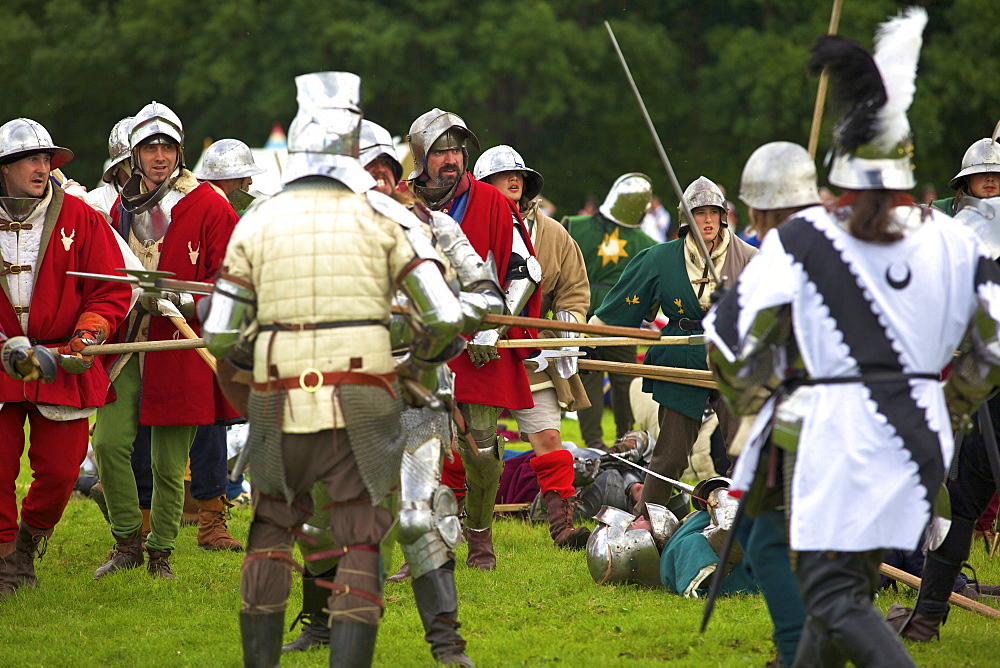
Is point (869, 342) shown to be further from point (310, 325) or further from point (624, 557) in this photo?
point (624, 557)

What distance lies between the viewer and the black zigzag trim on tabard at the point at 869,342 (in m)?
3.40

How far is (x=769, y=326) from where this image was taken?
137 inches

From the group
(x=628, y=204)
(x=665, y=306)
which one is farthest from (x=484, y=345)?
(x=628, y=204)

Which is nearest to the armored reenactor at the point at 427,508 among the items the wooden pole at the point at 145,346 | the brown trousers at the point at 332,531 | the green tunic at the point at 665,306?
the brown trousers at the point at 332,531

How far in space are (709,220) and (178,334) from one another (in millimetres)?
2830

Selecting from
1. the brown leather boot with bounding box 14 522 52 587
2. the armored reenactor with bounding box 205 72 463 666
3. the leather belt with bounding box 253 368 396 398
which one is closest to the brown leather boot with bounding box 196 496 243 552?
the brown leather boot with bounding box 14 522 52 587

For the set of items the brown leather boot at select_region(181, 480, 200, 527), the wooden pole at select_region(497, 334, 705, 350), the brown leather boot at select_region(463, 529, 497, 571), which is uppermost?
the wooden pole at select_region(497, 334, 705, 350)

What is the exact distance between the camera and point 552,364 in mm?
6848

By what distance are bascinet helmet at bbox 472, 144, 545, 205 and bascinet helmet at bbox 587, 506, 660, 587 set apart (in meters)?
2.29

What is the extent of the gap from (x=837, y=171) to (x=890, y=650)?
1.35m

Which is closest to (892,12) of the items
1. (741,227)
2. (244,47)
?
(741,227)

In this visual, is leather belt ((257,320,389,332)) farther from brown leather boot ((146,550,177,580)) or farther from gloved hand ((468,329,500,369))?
brown leather boot ((146,550,177,580))

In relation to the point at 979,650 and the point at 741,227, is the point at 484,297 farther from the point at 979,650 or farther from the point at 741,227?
the point at 741,227

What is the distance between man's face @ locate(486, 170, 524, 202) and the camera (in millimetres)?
7266
